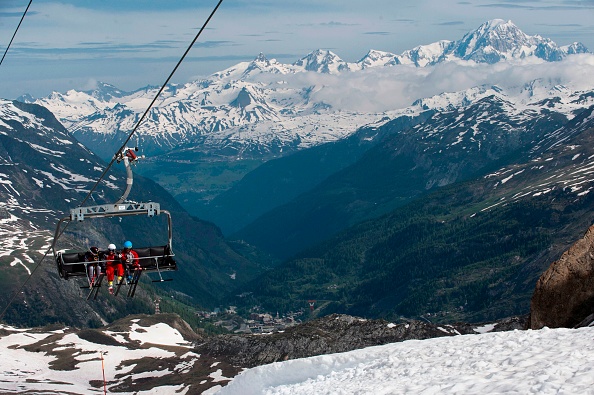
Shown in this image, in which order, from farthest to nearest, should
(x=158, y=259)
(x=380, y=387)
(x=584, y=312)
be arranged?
(x=584, y=312), (x=158, y=259), (x=380, y=387)

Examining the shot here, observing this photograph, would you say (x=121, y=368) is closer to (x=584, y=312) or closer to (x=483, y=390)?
(x=584, y=312)

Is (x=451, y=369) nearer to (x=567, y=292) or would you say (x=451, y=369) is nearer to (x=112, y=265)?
(x=567, y=292)

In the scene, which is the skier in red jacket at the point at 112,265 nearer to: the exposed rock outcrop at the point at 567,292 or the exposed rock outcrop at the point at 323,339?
the exposed rock outcrop at the point at 567,292

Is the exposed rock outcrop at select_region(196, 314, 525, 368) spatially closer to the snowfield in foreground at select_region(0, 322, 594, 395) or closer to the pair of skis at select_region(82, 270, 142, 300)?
the snowfield in foreground at select_region(0, 322, 594, 395)

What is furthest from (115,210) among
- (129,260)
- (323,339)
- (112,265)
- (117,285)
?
(323,339)

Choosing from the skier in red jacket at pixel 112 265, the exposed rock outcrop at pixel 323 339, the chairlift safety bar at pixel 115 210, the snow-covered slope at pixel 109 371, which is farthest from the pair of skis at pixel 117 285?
the exposed rock outcrop at pixel 323 339

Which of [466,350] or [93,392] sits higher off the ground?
[466,350]

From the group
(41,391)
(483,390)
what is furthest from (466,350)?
(41,391)

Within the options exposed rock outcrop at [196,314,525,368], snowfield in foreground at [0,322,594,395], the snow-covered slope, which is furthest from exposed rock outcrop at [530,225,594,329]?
the snow-covered slope
